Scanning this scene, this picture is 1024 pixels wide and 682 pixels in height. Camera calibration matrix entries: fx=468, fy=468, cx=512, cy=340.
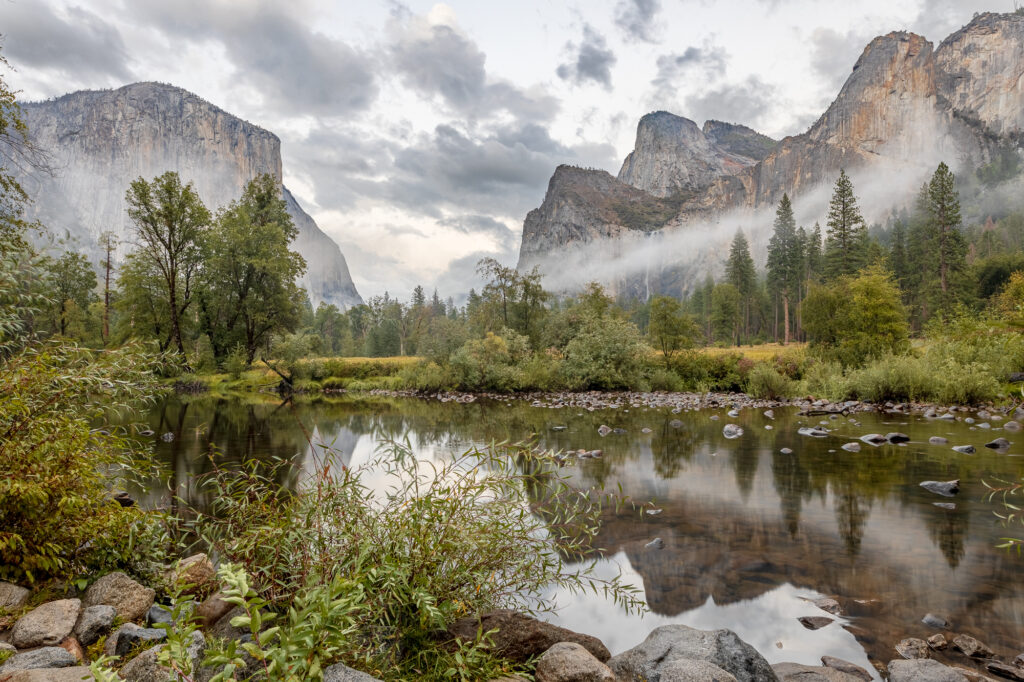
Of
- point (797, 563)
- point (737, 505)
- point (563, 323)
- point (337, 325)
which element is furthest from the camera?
point (337, 325)

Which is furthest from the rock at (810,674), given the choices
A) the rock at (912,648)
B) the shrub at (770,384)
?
the shrub at (770,384)

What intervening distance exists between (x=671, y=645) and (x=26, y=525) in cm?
509

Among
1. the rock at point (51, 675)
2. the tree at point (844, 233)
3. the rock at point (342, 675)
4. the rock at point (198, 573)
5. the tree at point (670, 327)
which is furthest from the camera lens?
the tree at point (844, 233)

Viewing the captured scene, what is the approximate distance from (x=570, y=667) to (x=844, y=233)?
7140 cm

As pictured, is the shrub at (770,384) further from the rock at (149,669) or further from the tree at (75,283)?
the tree at (75,283)

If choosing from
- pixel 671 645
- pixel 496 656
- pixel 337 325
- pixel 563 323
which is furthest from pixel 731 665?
pixel 337 325

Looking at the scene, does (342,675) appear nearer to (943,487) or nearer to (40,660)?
(40,660)

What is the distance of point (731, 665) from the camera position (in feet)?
10.9

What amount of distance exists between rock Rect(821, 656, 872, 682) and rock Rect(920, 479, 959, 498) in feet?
20.2

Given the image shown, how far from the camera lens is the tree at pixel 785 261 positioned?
7031 cm

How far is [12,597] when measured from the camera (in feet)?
11.9

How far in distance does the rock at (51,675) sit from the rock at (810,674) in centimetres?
439

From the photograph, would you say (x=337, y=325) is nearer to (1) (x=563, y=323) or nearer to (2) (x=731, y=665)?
(1) (x=563, y=323)

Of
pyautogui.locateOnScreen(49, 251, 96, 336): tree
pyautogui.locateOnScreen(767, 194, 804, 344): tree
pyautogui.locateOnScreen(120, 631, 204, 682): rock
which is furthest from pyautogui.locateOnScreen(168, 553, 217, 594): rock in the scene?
pyautogui.locateOnScreen(767, 194, 804, 344): tree
